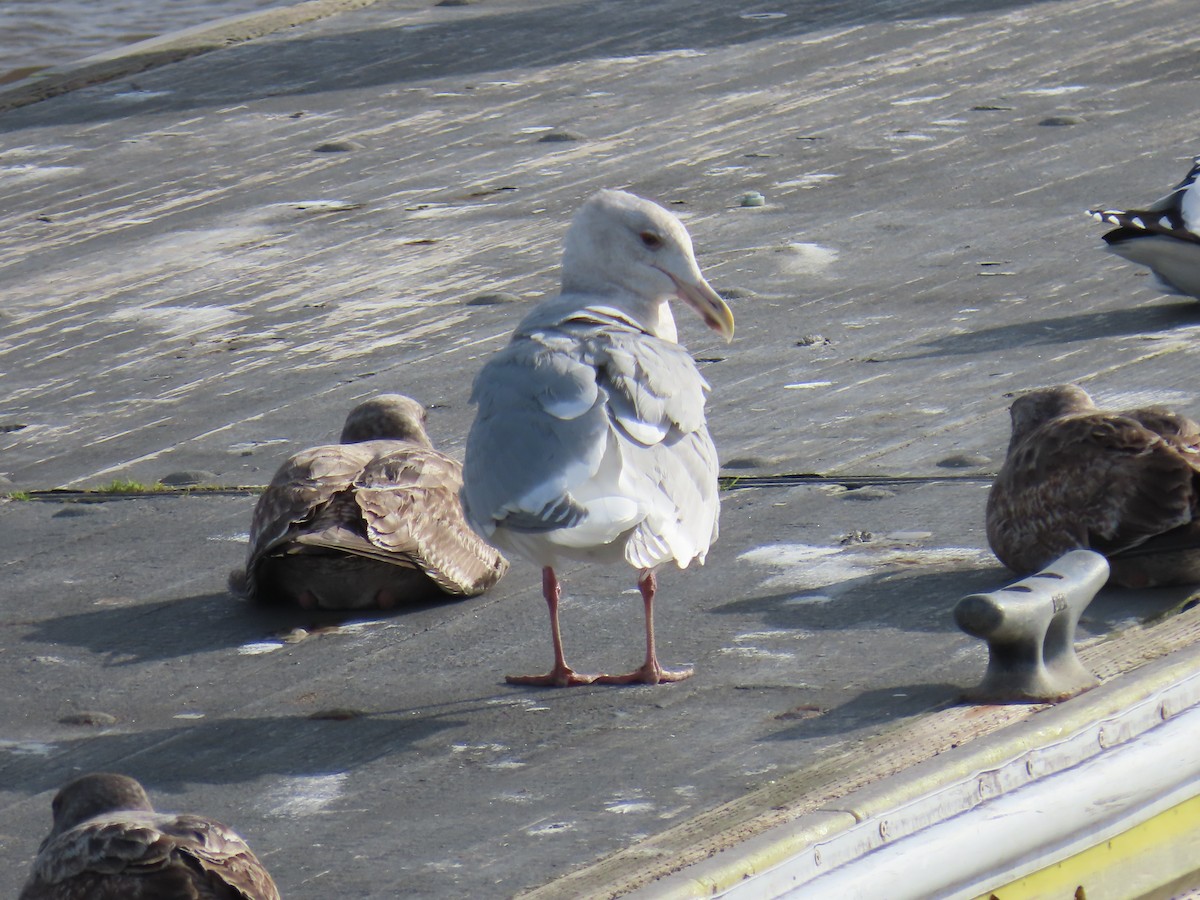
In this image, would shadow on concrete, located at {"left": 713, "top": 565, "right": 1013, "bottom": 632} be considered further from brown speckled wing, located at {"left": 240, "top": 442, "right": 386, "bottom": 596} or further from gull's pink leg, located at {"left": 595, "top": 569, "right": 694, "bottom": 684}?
brown speckled wing, located at {"left": 240, "top": 442, "right": 386, "bottom": 596}

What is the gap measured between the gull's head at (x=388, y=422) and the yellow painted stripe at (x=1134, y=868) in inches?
94.7

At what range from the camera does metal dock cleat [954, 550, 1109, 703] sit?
4008 mm

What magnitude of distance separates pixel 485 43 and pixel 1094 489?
27.8 feet

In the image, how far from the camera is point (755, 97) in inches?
431

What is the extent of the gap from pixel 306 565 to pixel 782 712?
4.60 feet

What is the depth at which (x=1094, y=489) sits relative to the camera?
15.6ft

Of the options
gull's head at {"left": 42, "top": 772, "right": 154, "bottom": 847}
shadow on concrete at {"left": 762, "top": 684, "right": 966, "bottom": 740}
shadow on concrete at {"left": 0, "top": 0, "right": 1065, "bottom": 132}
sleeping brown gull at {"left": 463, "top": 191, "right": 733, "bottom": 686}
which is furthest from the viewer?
shadow on concrete at {"left": 0, "top": 0, "right": 1065, "bottom": 132}

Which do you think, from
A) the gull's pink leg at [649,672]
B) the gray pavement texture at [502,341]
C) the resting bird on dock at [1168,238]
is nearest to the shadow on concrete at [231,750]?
the gray pavement texture at [502,341]

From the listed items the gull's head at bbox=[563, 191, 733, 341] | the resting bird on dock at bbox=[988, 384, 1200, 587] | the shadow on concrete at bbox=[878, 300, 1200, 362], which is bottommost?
the shadow on concrete at bbox=[878, 300, 1200, 362]

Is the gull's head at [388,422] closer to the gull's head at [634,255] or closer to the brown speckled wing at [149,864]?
the gull's head at [634,255]

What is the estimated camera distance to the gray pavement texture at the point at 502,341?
416 centimetres

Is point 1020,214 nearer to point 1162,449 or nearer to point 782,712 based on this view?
point 1162,449

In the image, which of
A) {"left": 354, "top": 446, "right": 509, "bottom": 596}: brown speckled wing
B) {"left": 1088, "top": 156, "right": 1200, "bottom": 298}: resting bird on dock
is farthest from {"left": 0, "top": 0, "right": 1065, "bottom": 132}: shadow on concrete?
{"left": 354, "top": 446, "right": 509, "bottom": 596}: brown speckled wing

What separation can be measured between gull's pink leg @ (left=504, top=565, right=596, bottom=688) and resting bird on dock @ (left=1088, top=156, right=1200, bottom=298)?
3.43 metres
